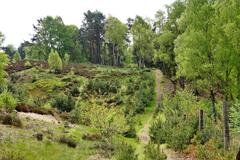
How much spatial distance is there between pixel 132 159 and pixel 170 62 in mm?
30553

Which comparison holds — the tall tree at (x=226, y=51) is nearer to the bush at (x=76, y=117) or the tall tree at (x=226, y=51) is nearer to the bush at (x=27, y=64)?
the bush at (x=76, y=117)

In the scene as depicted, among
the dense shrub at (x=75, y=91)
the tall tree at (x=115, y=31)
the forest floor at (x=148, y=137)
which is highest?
the tall tree at (x=115, y=31)

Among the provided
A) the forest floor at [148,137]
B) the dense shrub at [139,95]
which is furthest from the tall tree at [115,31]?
the dense shrub at [139,95]

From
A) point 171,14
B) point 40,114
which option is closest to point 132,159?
point 40,114

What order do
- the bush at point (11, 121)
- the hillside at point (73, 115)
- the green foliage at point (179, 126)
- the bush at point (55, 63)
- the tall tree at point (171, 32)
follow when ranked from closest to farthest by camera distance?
the hillside at point (73, 115) → the green foliage at point (179, 126) → the bush at point (11, 121) → the tall tree at point (171, 32) → the bush at point (55, 63)

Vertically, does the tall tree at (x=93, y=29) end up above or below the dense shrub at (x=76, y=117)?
above

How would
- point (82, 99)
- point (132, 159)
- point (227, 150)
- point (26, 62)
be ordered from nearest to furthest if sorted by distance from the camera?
point (132, 159), point (227, 150), point (82, 99), point (26, 62)

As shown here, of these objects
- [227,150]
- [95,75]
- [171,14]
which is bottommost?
[227,150]

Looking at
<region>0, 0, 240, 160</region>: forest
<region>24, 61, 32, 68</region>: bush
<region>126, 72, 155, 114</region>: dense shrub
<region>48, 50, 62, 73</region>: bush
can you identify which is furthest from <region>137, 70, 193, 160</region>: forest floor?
<region>24, 61, 32, 68</region>: bush

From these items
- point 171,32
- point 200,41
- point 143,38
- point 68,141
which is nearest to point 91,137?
point 68,141

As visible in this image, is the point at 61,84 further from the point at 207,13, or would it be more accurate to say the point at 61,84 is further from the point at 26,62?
the point at 207,13

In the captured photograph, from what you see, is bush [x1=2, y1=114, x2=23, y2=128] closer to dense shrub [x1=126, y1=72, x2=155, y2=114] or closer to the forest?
the forest

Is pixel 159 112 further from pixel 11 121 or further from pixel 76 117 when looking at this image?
pixel 11 121

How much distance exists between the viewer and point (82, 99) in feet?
159
